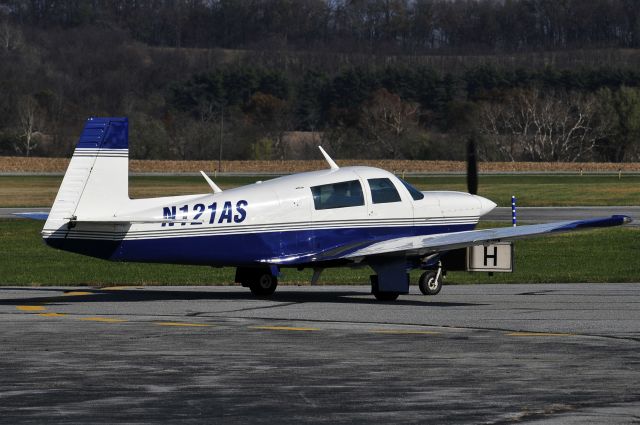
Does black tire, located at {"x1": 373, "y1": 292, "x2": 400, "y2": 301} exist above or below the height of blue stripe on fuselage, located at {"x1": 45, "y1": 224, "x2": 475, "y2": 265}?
below

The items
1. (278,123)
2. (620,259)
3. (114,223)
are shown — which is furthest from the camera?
(278,123)

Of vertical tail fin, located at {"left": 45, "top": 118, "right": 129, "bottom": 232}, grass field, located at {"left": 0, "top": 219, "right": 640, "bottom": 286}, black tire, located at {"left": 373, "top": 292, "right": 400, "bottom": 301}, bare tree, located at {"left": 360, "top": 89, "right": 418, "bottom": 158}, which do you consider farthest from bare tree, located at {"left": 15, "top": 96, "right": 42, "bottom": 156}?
vertical tail fin, located at {"left": 45, "top": 118, "right": 129, "bottom": 232}

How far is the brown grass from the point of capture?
106m

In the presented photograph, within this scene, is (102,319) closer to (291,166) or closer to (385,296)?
(385,296)

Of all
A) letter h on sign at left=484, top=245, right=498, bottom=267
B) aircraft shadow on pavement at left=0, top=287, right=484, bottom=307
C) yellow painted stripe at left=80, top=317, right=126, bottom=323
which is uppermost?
letter h on sign at left=484, top=245, right=498, bottom=267

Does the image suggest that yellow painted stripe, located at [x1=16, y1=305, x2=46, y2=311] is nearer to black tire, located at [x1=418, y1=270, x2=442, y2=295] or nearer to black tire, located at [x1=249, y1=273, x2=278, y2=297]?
black tire, located at [x1=249, y1=273, x2=278, y2=297]

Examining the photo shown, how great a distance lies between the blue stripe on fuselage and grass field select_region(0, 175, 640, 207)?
39582mm

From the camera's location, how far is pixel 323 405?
11.1 m

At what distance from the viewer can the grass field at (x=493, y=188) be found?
6272 centimetres

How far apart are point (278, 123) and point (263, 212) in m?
130

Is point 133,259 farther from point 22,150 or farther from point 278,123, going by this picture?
point 278,123

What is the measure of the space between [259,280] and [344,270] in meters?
7.83

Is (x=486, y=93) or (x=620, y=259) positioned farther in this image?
(x=486, y=93)

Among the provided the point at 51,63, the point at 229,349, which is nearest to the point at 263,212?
the point at 229,349
